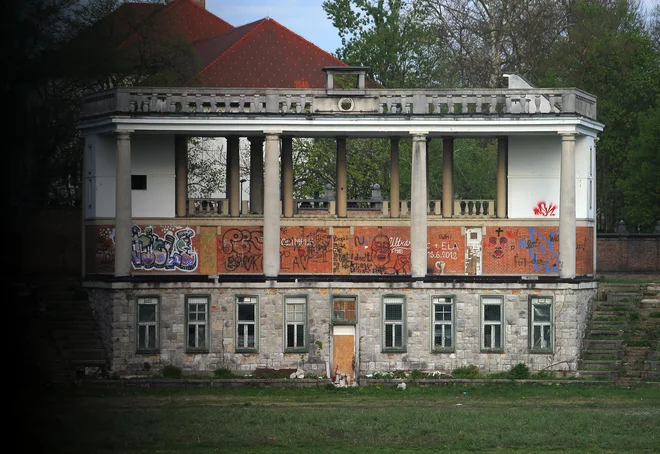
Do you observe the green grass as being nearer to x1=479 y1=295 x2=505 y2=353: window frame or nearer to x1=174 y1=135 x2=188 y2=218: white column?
x1=479 y1=295 x2=505 y2=353: window frame

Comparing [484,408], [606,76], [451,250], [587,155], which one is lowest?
[484,408]

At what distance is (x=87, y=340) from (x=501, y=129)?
52.4 ft

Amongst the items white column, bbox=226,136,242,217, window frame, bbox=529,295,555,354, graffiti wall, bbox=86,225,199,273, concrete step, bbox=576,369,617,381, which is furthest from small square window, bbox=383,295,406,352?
graffiti wall, bbox=86,225,199,273

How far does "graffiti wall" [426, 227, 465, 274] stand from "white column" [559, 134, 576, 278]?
4120mm

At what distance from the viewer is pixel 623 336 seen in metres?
38.6

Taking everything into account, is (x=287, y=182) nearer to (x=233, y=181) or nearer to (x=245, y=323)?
(x=233, y=181)

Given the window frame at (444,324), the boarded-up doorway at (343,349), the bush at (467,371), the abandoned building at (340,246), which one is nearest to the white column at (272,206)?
the abandoned building at (340,246)

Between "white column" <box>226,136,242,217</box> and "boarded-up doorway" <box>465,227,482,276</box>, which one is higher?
"white column" <box>226,136,242,217</box>

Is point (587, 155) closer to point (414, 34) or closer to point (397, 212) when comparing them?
point (397, 212)

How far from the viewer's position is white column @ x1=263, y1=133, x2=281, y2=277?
38.7 metres

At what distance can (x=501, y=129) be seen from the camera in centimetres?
3866

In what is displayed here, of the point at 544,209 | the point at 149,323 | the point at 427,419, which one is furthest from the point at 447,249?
the point at 427,419

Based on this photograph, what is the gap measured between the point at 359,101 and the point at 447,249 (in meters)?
6.75

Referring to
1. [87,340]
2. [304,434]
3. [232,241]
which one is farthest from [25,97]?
[232,241]
